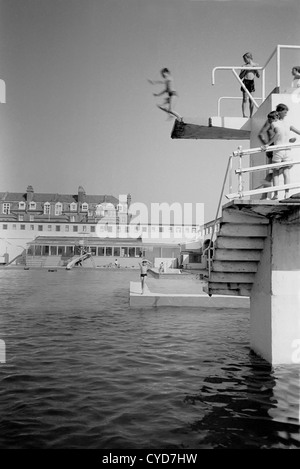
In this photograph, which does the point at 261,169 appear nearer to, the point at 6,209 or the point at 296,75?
the point at 296,75

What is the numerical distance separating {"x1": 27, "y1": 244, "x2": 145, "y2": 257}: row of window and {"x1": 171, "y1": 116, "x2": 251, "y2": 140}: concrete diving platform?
57.0 metres

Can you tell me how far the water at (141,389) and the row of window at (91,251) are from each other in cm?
5437

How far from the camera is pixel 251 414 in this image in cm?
567

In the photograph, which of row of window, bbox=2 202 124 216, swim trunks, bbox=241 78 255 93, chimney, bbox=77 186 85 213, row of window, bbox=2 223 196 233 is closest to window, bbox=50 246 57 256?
row of window, bbox=2 223 196 233

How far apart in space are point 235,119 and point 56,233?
6980 cm

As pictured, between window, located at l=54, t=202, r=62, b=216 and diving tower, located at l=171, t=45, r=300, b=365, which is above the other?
window, located at l=54, t=202, r=62, b=216

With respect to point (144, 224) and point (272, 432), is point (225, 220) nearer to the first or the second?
point (272, 432)

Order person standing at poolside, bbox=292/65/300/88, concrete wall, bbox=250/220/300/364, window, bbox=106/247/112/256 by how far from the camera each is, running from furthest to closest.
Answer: window, bbox=106/247/112/256 → person standing at poolside, bbox=292/65/300/88 → concrete wall, bbox=250/220/300/364

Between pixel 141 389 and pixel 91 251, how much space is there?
201 feet

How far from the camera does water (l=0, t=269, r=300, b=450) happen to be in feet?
16.2

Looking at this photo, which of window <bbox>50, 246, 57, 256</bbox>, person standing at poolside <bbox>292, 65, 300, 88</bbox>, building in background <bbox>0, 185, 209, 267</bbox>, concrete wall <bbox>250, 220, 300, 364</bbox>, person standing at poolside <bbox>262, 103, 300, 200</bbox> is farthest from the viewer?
window <bbox>50, 246, 57, 256</bbox>

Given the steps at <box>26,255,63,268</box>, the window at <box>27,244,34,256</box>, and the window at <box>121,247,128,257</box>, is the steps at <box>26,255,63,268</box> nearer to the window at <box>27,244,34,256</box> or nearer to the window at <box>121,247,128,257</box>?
the window at <box>27,244,34,256</box>

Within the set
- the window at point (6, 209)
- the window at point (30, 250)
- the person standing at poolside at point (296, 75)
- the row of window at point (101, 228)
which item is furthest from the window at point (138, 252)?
the person standing at poolside at point (296, 75)

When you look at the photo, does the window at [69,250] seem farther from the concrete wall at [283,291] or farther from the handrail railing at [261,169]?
the handrail railing at [261,169]
